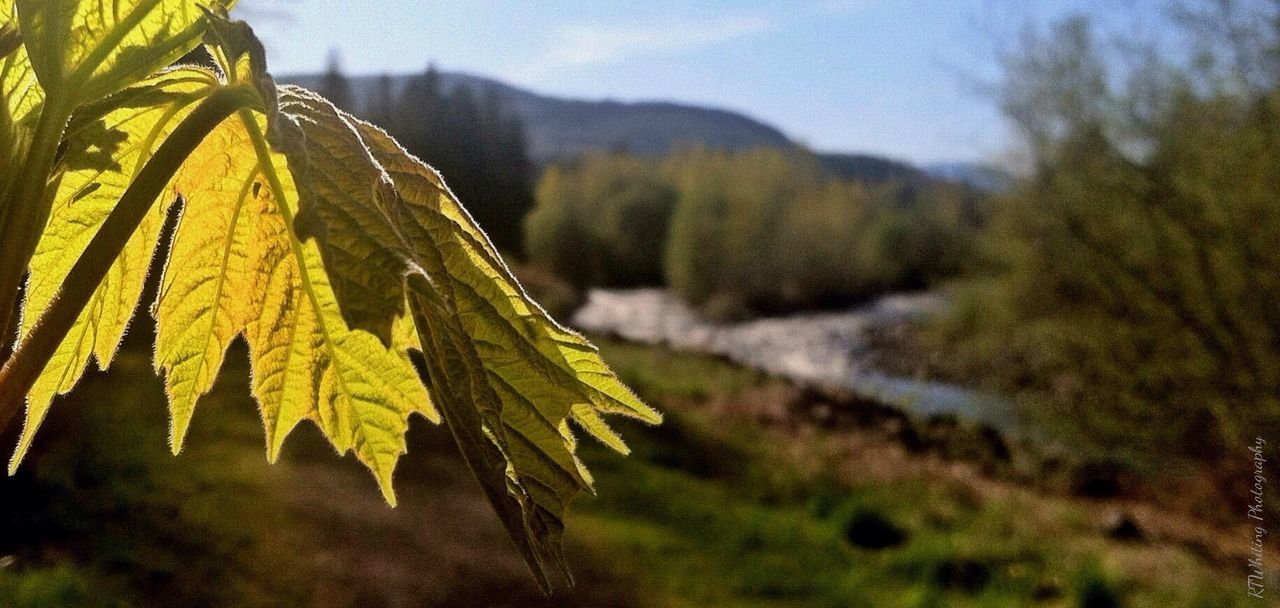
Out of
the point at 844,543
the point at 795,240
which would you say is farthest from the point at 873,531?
the point at 795,240

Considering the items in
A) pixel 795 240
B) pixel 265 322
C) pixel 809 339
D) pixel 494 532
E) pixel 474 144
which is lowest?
pixel 809 339

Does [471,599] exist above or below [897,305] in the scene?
above

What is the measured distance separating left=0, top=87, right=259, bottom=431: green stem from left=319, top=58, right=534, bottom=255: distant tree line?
19.8ft

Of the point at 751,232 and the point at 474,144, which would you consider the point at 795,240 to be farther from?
the point at 474,144

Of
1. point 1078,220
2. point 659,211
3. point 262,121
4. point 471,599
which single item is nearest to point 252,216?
point 262,121

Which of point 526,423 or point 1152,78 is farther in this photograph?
point 1152,78

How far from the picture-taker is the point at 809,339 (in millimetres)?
10656

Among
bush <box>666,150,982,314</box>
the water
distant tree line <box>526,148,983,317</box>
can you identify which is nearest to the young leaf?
the water

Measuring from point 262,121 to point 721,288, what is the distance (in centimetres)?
1263

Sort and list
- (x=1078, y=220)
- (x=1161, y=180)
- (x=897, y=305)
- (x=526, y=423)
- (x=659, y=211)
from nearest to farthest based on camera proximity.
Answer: (x=526, y=423)
(x=1161, y=180)
(x=1078, y=220)
(x=897, y=305)
(x=659, y=211)

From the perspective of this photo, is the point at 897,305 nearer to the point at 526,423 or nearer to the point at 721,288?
the point at 721,288

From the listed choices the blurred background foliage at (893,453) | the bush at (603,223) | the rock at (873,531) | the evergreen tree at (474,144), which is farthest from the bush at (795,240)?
the rock at (873,531)

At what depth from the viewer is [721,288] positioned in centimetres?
1280

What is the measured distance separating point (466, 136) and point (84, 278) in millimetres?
6960
